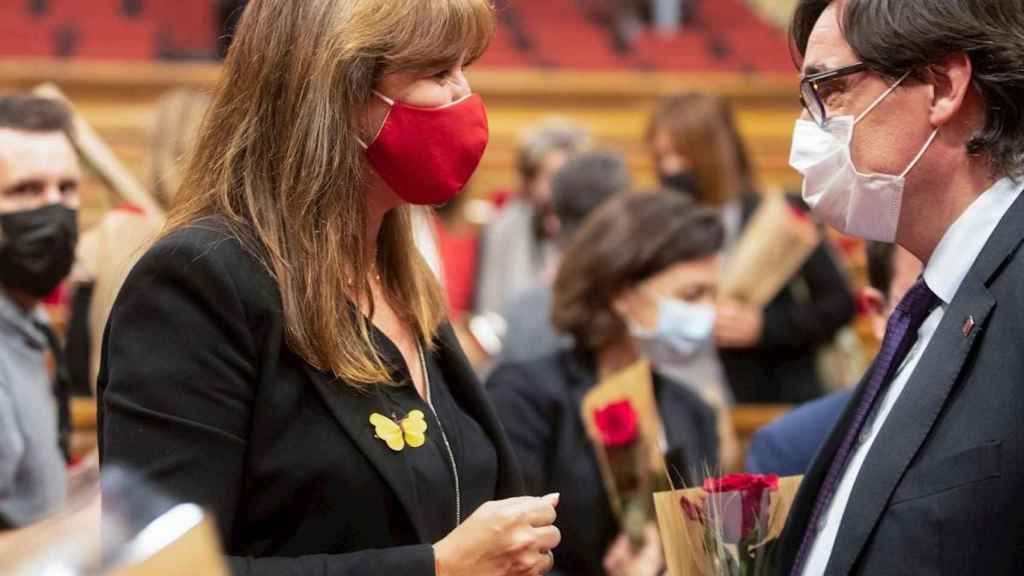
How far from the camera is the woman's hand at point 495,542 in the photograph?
1.84m

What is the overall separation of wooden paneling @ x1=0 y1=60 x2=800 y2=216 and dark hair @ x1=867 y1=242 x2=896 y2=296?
5.44 metres

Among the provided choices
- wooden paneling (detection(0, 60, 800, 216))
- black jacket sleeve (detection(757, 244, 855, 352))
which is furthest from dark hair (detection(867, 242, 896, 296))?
wooden paneling (detection(0, 60, 800, 216))

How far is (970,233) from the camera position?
197cm

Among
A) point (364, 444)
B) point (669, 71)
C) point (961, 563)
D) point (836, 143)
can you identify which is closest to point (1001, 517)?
point (961, 563)

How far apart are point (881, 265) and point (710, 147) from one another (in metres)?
2.36

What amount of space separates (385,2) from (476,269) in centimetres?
380

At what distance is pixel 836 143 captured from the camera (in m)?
2.08

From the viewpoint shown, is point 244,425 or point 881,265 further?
point 881,265

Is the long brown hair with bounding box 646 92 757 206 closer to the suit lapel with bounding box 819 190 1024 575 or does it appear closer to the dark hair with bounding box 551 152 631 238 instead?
the dark hair with bounding box 551 152 631 238

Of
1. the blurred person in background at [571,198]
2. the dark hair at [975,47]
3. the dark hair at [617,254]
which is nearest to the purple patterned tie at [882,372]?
the dark hair at [975,47]

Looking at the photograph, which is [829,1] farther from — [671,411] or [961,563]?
[671,411]

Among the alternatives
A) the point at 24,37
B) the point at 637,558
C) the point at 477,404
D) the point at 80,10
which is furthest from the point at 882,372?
the point at 80,10

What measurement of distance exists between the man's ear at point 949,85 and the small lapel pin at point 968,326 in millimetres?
289

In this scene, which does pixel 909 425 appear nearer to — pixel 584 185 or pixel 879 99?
pixel 879 99
